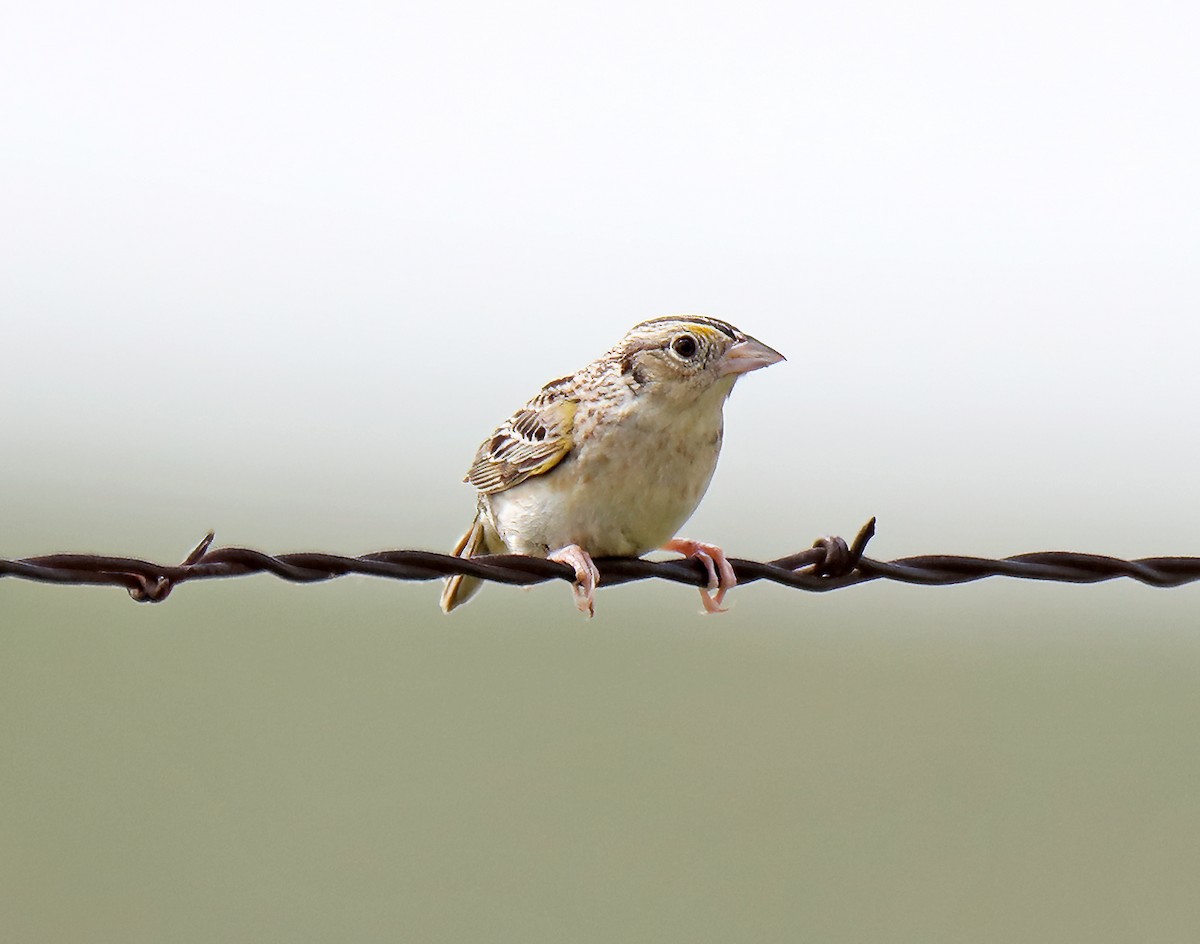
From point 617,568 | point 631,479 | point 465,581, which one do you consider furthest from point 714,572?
point 465,581

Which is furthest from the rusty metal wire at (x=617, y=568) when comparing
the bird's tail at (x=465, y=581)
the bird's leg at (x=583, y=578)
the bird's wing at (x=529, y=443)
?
the bird's tail at (x=465, y=581)

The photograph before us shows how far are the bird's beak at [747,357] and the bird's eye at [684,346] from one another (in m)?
0.11

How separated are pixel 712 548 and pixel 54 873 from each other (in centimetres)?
1388

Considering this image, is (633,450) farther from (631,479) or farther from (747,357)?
(747,357)

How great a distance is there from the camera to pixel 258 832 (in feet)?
60.6

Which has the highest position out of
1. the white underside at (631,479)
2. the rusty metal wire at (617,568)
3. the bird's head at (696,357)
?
the bird's head at (696,357)

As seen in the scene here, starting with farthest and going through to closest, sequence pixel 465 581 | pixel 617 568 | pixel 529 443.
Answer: pixel 465 581
pixel 529 443
pixel 617 568

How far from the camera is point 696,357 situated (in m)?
5.45

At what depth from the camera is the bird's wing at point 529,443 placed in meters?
5.53

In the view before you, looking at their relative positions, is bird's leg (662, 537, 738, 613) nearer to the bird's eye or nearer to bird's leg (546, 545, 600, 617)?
bird's leg (546, 545, 600, 617)

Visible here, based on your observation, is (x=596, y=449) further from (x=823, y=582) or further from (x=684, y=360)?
(x=823, y=582)

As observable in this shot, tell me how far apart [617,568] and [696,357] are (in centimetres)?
95

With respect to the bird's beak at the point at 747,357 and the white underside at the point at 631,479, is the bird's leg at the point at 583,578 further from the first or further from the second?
the bird's beak at the point at 747,357

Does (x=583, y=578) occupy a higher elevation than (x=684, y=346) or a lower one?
lower
